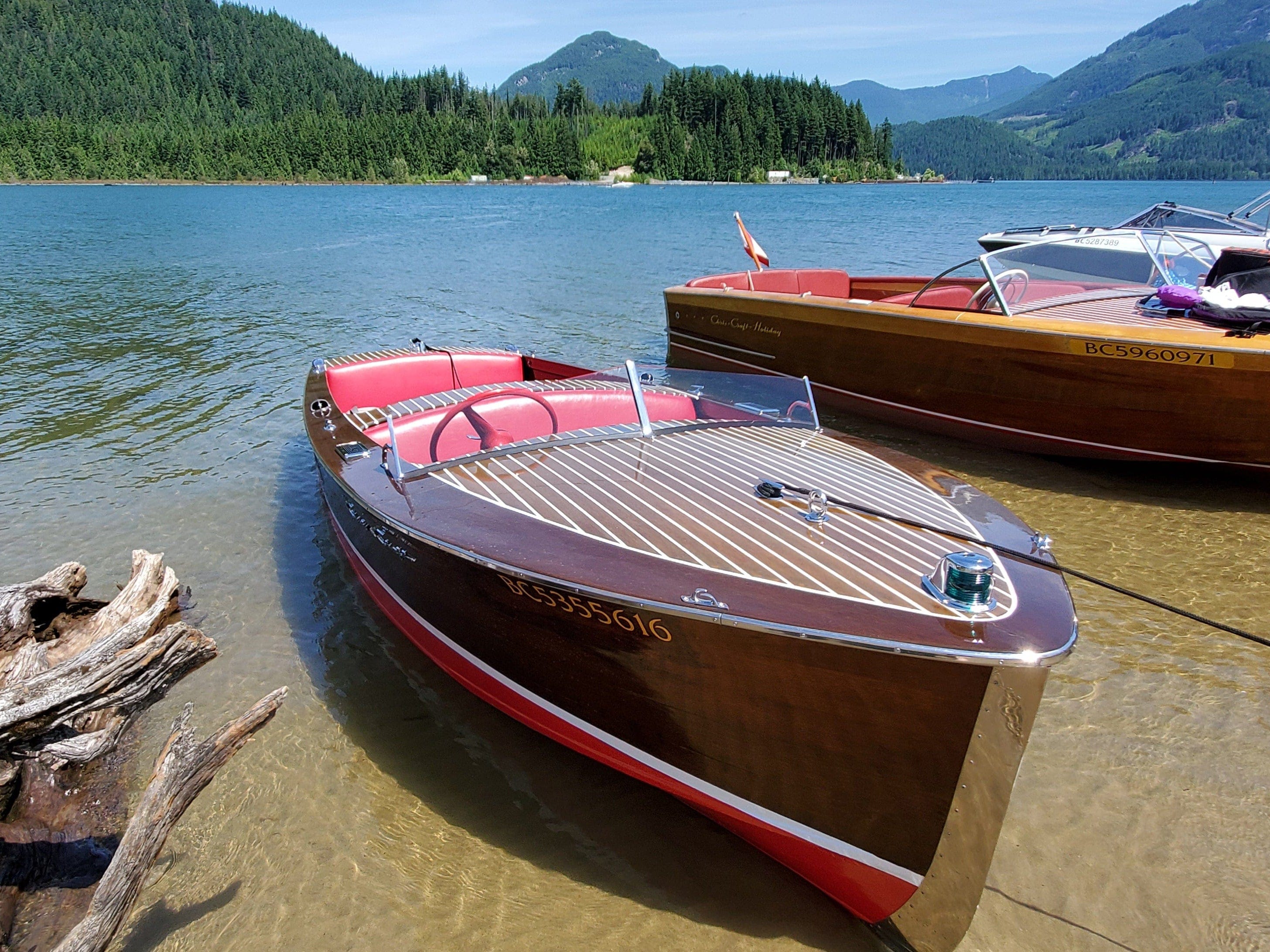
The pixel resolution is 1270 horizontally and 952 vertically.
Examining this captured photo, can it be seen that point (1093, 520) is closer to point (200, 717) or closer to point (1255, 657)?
point (1255, 657)

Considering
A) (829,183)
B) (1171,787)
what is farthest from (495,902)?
(829,183)

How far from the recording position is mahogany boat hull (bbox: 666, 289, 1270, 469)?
652cm

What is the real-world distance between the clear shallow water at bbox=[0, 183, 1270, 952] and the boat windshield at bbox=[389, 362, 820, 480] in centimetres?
141

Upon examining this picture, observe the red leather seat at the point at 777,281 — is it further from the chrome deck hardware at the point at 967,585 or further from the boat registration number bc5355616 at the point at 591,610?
the chrome deck hardware at the point at 967,585

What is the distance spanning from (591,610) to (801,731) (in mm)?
902

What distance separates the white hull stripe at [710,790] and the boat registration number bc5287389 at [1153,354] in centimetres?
573

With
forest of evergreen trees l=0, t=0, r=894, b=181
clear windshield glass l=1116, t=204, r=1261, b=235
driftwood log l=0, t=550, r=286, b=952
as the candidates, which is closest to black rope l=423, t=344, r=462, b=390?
driftwood log l=0, t=550, r=286, b=952

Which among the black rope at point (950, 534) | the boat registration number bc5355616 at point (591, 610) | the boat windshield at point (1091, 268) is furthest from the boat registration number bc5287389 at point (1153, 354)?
the boat registration number bc5355616 at point (591, 610)

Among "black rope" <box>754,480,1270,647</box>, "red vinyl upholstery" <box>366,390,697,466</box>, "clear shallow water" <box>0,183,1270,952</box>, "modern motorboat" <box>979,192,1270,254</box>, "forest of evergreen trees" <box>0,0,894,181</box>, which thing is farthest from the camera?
"forest of evergreen trees" <box>0,0,894,181</box>

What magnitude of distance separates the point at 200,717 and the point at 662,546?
3.05 m

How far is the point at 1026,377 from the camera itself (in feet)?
24.0

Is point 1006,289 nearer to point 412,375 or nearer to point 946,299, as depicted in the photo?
point 946,299

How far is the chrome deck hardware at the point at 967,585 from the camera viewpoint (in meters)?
2.62

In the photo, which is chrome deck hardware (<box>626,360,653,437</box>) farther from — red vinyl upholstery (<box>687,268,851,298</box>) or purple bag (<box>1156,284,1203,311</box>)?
red vinyl upholstery (<box>687,268,851,298</box>)
